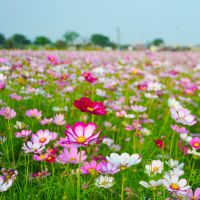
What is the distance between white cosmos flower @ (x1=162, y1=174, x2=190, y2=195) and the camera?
1.20m

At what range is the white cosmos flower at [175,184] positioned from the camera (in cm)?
120

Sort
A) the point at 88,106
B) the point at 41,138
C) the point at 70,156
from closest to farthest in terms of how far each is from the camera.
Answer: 1. the point at 88,106
2. the point at 70,156
3. the point at 41,138

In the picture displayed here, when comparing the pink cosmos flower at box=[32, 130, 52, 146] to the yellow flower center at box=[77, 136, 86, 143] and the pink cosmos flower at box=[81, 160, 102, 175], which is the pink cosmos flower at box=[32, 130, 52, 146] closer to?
the pink cosmos flower at box=[81, 160, 102, 175]

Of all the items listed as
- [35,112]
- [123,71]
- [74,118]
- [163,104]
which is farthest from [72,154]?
[123,71]

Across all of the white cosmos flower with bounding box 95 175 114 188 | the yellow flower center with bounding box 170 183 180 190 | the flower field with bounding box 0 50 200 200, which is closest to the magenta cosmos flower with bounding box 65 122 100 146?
the flower field with bounding box 0 50 200 200

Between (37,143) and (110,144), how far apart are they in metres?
0.77

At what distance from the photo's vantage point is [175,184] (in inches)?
Result: 49.4

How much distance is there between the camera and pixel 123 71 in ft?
16.7

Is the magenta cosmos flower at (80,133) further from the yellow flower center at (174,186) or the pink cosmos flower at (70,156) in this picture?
the yellow flower center at (174,186)

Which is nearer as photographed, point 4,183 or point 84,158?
point 4,183

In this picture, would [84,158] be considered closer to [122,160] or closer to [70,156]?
[70,156]

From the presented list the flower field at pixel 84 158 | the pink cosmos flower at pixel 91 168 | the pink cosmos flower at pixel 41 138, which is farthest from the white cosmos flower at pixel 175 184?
the pink cosmos flower at pixel 41 138

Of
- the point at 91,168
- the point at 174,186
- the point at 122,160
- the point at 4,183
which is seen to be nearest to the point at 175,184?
the point at 174,186

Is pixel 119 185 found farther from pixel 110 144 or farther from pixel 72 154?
pixel 110 144
